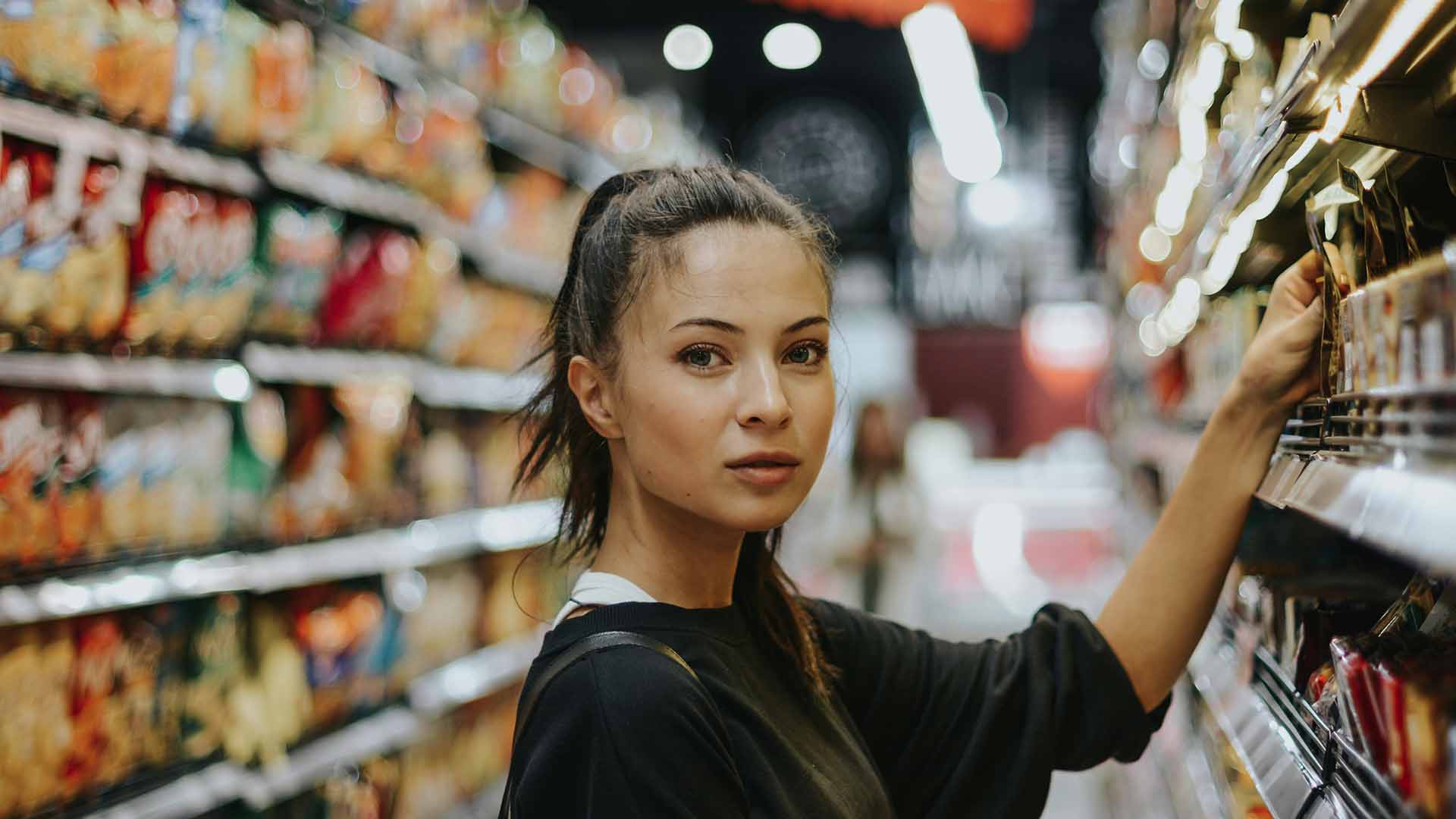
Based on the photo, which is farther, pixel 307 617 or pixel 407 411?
pixel 407 411

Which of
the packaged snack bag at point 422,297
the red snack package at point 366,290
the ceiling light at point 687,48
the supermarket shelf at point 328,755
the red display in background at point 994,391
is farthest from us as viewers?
the red display in background at point 994,391

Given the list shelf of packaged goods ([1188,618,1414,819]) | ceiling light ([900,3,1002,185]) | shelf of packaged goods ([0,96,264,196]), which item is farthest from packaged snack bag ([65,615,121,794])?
ceiling light ([900,3,1002,185])

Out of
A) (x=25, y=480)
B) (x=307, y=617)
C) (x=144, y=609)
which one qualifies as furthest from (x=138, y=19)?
(x=307, y=617)

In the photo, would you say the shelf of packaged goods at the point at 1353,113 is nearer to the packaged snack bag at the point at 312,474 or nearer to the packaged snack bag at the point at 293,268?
the packaged snack bag at the point at 293,268

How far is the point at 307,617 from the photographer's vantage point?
2.93m

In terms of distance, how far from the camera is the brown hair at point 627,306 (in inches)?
51.3

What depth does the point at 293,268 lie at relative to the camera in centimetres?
281

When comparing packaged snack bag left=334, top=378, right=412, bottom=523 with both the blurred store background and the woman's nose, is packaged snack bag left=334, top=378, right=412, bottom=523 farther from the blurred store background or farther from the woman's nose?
the woman's nose

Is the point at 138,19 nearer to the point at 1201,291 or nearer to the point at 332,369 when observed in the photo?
the point at 332,369

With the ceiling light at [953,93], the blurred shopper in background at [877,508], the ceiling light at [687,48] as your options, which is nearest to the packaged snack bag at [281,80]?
the ceiling light at [953,93]

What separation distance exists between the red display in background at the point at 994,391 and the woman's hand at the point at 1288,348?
460 inches

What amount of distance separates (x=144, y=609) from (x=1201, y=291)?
2009 mm

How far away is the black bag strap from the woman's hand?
648 mm

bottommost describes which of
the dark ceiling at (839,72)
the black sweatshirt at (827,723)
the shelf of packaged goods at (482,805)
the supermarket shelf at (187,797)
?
the shelf of packaged goods at (482,805)
